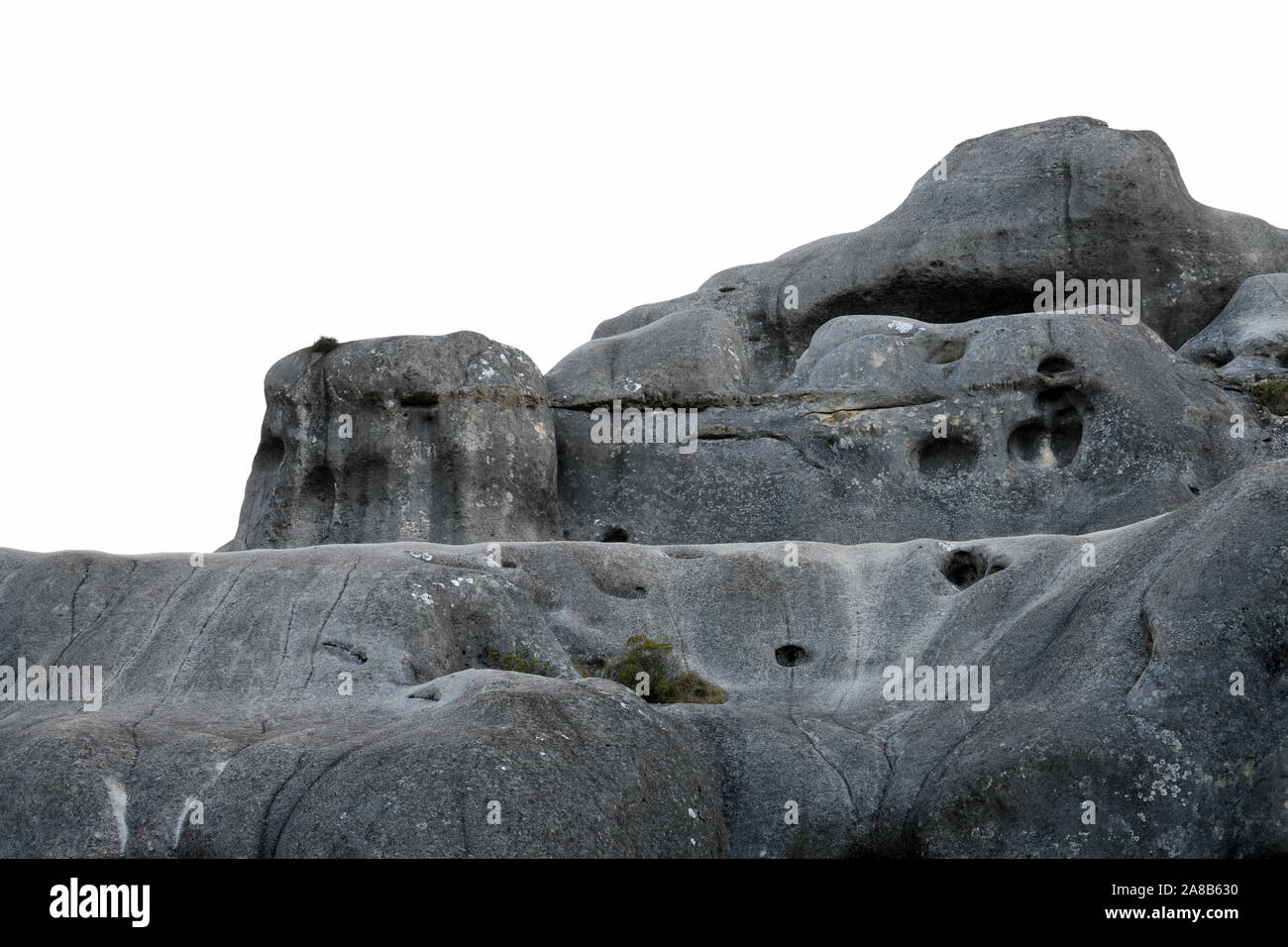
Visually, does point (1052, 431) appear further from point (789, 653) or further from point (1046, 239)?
point (789, 653)

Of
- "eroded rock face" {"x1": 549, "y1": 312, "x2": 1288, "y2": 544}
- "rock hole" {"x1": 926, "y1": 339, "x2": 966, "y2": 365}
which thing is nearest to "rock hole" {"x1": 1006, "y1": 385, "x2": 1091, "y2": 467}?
"eroded rock face" {"x1": 549, "y1": 312, "x2": 1288, "y2": 544}

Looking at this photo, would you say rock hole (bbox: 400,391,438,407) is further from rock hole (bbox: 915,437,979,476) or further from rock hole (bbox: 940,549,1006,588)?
rock hole (bbox: 940,549,1006,588)

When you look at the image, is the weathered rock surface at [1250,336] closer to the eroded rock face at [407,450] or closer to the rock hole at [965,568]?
the rock hole at [965,568]

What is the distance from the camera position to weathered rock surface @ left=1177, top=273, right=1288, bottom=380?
80.4 feet

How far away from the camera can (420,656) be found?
16.9 m

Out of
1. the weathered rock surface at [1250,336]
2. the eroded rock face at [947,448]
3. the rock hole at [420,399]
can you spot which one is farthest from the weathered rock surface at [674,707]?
the weathered rock surface at [1250,336]

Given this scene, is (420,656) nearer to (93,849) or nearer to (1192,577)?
(93,849)

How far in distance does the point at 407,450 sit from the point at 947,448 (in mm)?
7168

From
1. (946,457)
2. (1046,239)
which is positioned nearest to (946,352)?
(946,457)

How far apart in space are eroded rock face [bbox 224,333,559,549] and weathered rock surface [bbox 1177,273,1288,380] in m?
9.72

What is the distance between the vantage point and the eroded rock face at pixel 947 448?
22062mm

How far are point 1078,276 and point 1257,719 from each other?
15.6 m

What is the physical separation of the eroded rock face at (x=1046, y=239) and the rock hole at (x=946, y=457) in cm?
511
